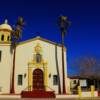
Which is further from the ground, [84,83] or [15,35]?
[15,35]

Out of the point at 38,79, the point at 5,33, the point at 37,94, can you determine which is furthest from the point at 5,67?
the point at 37,94

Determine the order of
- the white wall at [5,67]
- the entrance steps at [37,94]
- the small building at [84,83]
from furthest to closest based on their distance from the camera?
the small building at [84,83], the white wall at [5,67], the entrance steps at [37,94]

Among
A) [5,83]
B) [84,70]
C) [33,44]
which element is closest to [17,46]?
[33,44]

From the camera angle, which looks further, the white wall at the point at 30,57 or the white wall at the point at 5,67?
the white wall at the point at 30,57

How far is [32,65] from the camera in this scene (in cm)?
3819

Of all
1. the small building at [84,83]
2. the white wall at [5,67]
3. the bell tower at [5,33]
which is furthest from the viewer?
the bell tower at [5,33]

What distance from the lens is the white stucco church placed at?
37656mm

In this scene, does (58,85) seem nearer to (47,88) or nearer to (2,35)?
(47,88)

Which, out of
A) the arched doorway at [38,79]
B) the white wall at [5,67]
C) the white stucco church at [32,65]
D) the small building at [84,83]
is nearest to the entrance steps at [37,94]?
the white stucco church at [32,65]

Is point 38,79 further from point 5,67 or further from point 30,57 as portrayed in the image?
point 5,67

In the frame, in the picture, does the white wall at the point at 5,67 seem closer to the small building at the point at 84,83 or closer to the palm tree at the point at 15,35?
the palm tree at the point at 15,35

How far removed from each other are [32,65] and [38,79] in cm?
221

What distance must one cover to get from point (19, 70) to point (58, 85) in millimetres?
6037

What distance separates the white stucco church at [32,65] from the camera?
124 feet
